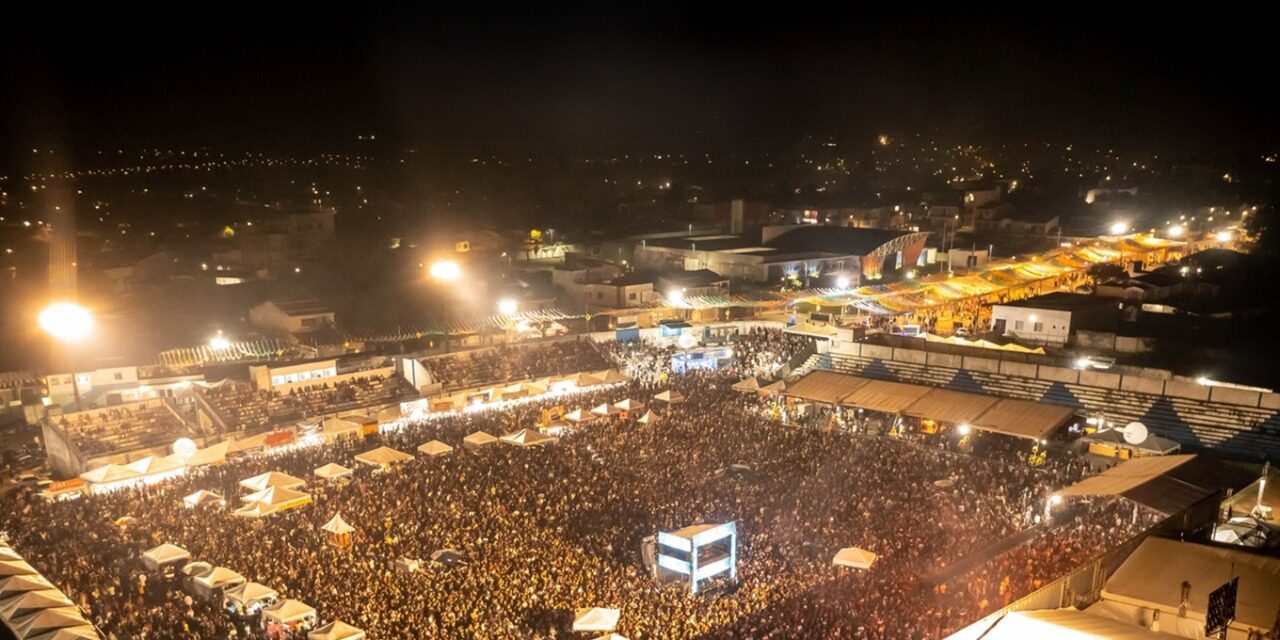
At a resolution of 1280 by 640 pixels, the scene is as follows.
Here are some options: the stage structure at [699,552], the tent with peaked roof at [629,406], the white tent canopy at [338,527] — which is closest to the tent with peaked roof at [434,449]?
the white tent canopy at [338,527]

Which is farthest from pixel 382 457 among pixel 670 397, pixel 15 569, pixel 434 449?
pixel 670 397

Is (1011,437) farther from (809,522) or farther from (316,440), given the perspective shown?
(316,440)

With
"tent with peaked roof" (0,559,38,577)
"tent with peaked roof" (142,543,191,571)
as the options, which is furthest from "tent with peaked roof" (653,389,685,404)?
"tent with peaked roof" (0,559,38,577)

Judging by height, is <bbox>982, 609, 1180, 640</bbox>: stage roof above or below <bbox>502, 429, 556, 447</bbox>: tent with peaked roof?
below

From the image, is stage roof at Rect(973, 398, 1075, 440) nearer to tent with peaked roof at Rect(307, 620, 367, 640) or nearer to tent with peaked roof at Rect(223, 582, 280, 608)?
tent with peaked roof at Rect(307, 620, 367, 640)

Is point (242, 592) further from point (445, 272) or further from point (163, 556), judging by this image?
point (445, 272)

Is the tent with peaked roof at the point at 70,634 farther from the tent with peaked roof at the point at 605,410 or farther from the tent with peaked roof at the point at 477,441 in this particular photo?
the tent with peaked roof at the point at 605,410

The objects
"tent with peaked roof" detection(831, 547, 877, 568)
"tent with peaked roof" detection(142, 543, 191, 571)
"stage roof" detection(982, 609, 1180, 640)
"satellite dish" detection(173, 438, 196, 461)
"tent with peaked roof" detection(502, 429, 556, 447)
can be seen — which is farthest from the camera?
"tent with peaked roof" detection(502, 429, 556, 447)
